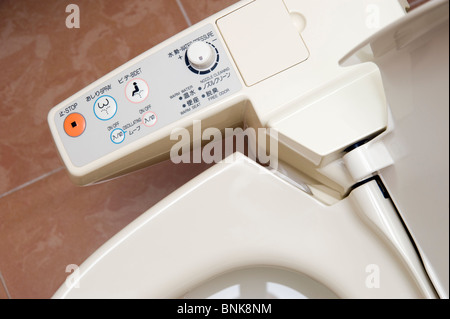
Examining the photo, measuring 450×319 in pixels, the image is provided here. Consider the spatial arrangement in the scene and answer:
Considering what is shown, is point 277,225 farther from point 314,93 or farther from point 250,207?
point 314,93

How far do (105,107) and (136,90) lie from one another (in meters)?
0.04

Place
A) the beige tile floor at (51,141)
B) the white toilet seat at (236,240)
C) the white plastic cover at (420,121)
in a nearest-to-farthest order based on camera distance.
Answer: the white plastic cover at (420,121), the white toilet seat at (236,240), the beige tile floor at (51,141)

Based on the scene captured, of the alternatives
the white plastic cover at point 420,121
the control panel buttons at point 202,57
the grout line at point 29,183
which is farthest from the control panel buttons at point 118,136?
the grout line at point 29,183

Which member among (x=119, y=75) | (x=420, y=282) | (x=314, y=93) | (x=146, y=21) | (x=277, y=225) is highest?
(x=146, y=21)

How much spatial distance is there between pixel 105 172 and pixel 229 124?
16 cm

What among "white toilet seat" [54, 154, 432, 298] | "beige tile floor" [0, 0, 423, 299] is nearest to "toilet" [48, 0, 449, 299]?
"white toilet seat" [54, 154, 432, 298]

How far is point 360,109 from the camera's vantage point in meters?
0.42

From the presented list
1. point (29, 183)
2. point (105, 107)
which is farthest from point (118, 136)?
point (29, 183)

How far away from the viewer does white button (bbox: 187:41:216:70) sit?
1.43 ft

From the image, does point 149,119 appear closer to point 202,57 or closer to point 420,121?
point 202,57

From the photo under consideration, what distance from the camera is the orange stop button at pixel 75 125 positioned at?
0.46 meters

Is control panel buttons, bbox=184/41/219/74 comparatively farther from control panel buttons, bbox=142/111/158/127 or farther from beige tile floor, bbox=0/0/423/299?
beige tile floor, bbox=0/0/423/299

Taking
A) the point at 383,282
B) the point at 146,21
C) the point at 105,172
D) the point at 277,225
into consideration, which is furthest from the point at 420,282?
the point at 146,21

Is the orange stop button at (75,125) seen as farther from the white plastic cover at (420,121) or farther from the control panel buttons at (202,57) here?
the white plastic cover at (420,121)
